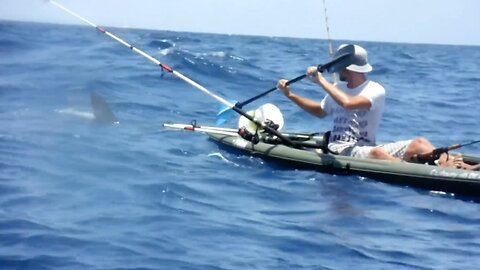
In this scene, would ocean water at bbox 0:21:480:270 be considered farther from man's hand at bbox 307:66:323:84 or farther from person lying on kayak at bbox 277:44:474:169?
man's hand at bbox 307:66:323:84

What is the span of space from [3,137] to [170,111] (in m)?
4.35

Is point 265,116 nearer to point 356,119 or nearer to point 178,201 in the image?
point 356,119

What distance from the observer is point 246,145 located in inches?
380

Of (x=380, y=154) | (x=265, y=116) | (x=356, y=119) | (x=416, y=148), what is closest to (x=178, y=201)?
(x=356, y=119)

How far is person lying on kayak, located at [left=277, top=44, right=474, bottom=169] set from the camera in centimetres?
840

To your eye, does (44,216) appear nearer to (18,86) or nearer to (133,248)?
(133,248)

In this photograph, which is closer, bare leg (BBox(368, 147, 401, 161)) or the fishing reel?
bare leg (BBox(368, 147, 401, 161))

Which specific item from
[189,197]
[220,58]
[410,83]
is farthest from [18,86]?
[410,83]

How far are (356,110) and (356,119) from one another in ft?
0.52

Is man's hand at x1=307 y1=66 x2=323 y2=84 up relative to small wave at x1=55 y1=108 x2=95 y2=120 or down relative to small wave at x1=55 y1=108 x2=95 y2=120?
up

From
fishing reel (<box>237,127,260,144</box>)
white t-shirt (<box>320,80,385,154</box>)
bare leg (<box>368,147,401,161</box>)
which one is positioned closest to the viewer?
white t-shirt (<box>320,80,385,154</box>)

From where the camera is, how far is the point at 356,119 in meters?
8.64

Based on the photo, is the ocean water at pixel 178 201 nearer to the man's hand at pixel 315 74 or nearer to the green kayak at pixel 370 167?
the green kayak at pixel 370 167

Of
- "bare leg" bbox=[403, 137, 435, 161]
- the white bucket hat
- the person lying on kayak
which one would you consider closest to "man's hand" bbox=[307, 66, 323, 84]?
the person lying on kayak
